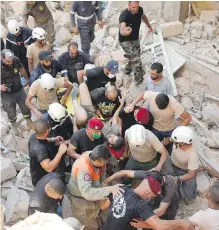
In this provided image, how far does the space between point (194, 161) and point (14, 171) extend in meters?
2.72

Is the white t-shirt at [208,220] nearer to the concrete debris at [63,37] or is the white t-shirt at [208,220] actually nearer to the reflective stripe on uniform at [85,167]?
the reflective stripe on uniform at [85,167]

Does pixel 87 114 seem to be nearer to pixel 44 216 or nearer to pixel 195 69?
pixel 195 69

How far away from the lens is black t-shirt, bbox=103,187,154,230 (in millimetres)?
4164

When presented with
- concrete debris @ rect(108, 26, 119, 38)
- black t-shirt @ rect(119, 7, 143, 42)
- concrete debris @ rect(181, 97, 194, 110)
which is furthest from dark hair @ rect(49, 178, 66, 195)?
concrete debris @ rect(108, 26, 119, 38)

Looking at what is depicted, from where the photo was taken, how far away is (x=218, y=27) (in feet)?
28.3

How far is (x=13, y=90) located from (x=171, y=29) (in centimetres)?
348

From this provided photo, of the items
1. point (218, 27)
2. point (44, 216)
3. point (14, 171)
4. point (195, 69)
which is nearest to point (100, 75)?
point (14, 171)

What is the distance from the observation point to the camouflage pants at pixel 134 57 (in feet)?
24.2

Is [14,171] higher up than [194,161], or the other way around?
[194,161]

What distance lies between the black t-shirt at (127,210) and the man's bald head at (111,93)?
73.9 inches

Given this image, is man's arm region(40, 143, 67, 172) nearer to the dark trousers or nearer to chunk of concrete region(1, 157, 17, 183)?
chunk of concrete region(1, 157, 17, 183)

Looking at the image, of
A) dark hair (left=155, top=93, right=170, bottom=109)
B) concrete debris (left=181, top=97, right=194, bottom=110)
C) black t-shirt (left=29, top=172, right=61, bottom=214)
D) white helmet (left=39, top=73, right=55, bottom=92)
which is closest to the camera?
black t-shirt (left=29, top=172, right=61, bottom=214)

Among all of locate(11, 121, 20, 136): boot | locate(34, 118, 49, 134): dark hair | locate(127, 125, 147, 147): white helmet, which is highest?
locate(34, 118, 49, 134): dark hair

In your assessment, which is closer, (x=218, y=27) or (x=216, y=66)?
(x=216, y=66)
